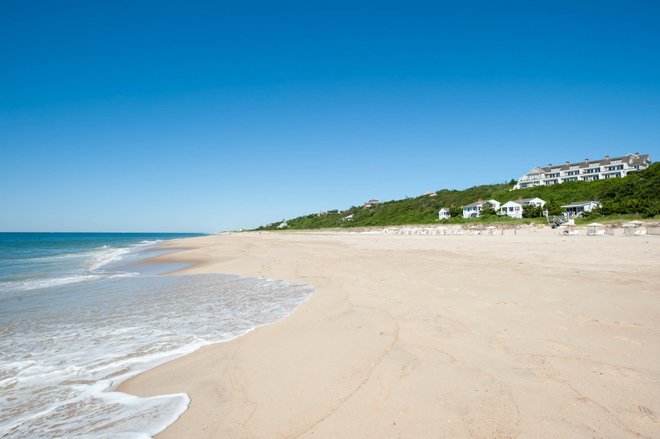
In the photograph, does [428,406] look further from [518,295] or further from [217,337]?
[518,295]

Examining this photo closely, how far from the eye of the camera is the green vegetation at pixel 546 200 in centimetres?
3010

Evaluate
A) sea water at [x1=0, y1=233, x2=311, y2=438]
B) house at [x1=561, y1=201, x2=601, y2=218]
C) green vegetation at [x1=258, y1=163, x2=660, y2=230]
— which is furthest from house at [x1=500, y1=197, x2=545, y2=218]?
sea water at [x1=0, y1=233, x2=311, y2=438]

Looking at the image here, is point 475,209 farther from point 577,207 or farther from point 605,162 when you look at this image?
point 605,162

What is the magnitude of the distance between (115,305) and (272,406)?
658 centimetres

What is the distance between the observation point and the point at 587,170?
70.8m

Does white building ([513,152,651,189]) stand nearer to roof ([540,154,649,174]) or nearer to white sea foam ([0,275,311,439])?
roof ([540,154,649,174])

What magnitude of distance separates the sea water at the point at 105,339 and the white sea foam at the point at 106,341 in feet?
0.04

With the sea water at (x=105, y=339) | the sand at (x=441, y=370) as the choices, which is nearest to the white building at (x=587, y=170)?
the sand at (x=441, y=370)

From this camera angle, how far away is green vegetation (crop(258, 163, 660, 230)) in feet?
98.7

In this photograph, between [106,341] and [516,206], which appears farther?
[516,206]

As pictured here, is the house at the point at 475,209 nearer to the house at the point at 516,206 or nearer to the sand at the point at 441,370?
the house at the point at 516,206

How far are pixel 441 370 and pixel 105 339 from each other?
16.5 ft

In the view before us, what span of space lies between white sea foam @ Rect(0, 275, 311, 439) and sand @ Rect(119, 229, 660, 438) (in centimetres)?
36

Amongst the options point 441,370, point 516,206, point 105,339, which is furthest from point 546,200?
point 105,339
